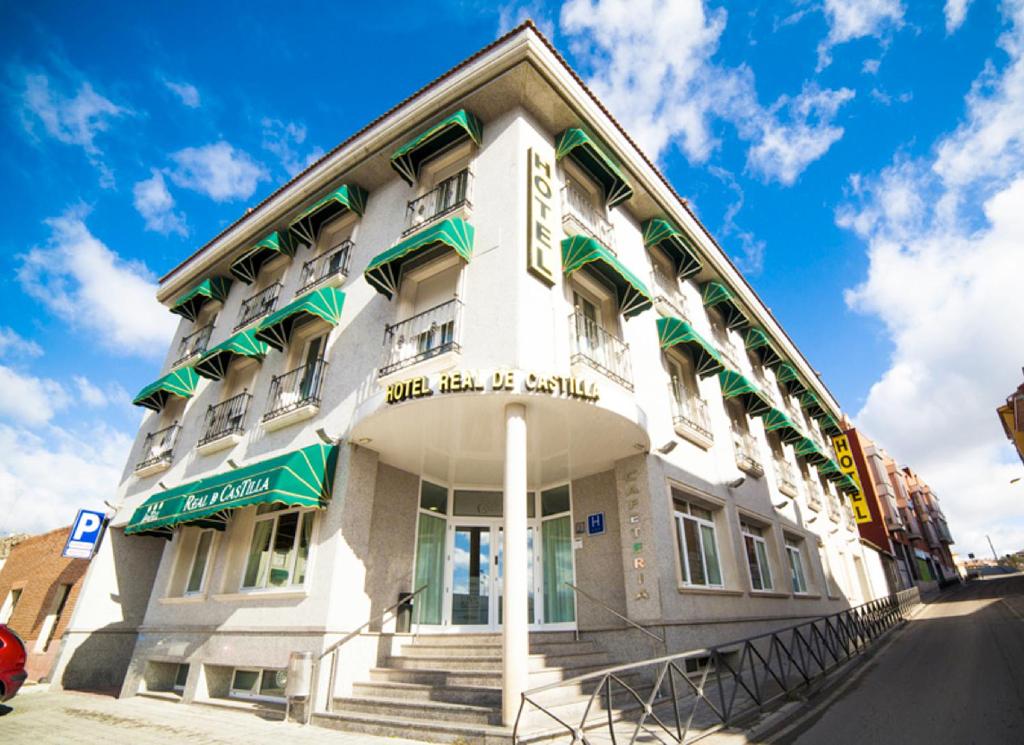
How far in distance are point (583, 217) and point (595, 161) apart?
1.44 metres

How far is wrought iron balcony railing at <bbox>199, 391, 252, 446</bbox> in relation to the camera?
40.8ft

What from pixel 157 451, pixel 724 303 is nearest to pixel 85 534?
pixel 157 451

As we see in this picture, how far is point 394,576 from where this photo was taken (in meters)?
9.57

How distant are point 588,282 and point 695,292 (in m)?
7.59

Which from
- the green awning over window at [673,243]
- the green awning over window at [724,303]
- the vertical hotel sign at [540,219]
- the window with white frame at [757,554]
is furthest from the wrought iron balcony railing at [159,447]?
the green awning over window at [724,303]

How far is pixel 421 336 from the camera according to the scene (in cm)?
984

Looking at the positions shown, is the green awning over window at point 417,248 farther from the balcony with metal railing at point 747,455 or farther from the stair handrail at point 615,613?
the balcony with metal railing at point 747,455

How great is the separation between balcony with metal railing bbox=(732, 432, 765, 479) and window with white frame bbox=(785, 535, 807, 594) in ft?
10.9

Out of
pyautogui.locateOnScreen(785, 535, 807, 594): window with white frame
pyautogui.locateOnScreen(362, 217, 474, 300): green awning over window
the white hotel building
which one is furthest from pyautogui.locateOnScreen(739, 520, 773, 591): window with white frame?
pyautogui.locateOnScreen(362, 217, 474, 300): green awning over window

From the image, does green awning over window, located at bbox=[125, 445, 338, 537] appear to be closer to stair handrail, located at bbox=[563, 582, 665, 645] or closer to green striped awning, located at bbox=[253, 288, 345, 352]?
green striped awning, located at bbox=[253, 288, 345, 352]

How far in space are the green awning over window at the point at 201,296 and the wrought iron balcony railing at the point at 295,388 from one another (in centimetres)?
617

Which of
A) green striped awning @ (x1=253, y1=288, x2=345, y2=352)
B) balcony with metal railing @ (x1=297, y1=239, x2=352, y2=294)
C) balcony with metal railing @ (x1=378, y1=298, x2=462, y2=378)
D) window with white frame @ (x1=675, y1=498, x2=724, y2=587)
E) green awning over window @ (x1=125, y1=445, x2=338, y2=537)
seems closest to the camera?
green awning over window @ (x1=125, y1=445, x2=338, y2=537)

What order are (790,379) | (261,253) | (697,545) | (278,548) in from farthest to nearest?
(790,379)
(261,253)
(697,545)
(278,548)

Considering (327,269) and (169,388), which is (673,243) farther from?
(169,388)
